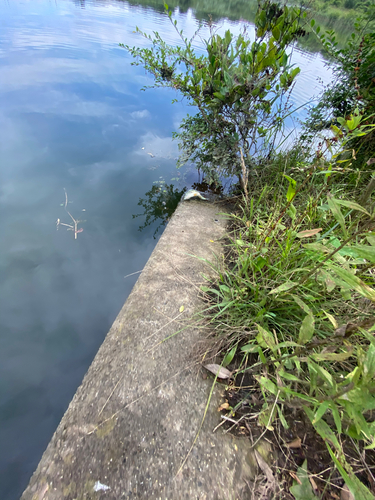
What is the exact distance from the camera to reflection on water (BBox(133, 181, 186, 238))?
2.40 m

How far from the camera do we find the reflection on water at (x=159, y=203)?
2400 millimetres

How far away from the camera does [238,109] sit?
1.87m

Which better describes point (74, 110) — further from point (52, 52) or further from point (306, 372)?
point (306, 372)

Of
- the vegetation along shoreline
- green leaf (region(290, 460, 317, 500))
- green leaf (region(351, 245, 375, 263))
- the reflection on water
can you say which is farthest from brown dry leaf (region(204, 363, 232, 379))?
the reflection on water

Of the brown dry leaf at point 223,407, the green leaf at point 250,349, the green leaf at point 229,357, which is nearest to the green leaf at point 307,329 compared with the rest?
the green leaf at point 250,349

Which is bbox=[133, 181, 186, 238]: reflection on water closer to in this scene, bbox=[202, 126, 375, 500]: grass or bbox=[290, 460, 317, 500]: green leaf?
bbox=[202, 126, 375, 500]: grass

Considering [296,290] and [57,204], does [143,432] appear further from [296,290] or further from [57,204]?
[57,204]

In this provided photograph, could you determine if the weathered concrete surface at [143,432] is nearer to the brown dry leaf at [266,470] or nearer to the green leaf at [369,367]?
the brown dry leaf at [266,470]

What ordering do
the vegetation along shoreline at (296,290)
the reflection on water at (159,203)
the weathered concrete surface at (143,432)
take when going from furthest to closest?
the reflection on water at (159,203) → the weathered concrete surface at (143,432) → the vegetation along shoreline at (296,290)

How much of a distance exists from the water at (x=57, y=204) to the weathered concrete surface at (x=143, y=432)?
460 millimetres

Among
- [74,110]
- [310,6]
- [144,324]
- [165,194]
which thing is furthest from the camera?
[74,110]

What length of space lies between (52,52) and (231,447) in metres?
6.82

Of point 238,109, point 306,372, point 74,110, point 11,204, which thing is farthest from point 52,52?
point 306,372

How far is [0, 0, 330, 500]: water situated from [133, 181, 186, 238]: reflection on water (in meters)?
0.06
